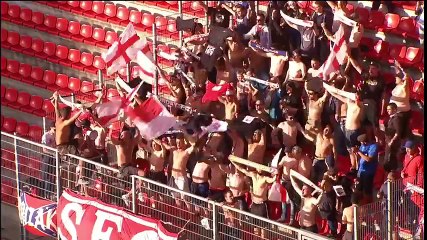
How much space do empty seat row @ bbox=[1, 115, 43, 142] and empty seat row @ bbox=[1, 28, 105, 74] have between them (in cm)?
152

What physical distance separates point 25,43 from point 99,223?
33.0 ft

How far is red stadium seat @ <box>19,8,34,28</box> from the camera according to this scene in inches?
1309

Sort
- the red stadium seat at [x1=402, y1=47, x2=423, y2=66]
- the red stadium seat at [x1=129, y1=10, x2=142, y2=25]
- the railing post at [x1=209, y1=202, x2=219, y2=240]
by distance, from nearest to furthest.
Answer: the railing post at [x1=209, y1=202, x2=219, y2=240], the red stadium seat at [x1=402, y1=47, x2=423, y2=66], the red stadium seat at [x1=129, y1=10, x2=142, y2=25]

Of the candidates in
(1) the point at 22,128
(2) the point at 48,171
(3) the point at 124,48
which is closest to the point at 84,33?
(1) the point at 22,128

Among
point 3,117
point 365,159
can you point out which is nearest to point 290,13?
point 365,159

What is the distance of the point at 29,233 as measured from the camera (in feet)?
86.4

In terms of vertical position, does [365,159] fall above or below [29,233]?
above

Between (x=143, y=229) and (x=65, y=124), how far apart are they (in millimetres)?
3583

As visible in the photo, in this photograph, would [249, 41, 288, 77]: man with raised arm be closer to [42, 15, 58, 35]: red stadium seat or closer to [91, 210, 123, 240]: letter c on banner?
[91, 210, 123, 240]: letter c on banner

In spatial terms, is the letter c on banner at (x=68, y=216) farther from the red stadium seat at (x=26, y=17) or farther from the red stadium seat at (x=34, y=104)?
the red stadium seat at (x=26, y=17)

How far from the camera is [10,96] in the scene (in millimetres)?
32438

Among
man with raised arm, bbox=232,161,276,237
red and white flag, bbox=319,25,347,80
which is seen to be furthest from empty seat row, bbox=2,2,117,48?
man with raised arm, bbox=232,161,276,237

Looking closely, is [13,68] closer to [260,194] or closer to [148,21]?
[148,21]

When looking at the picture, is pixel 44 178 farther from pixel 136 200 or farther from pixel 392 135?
pixel 392 135
